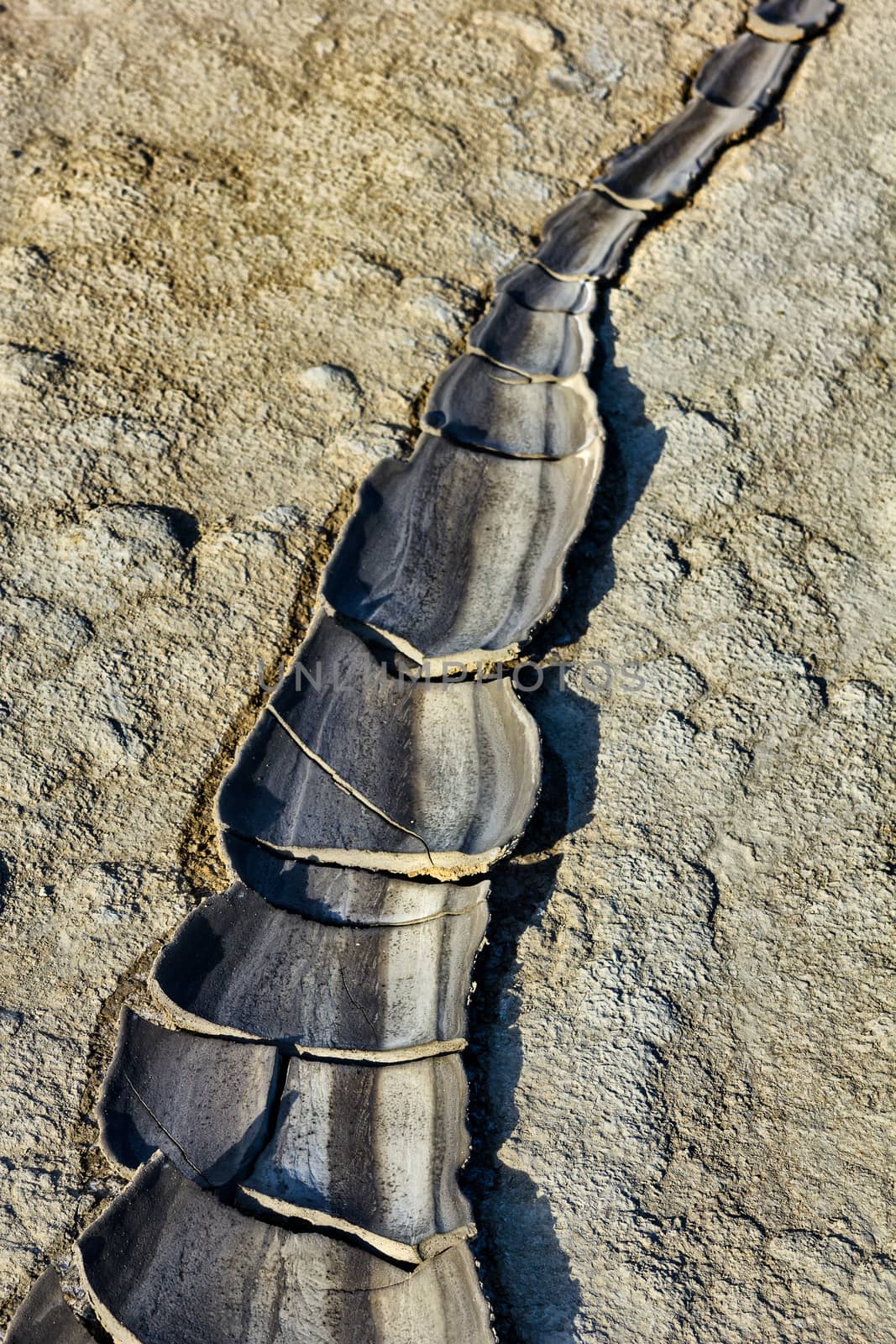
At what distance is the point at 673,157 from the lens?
8.38 ft

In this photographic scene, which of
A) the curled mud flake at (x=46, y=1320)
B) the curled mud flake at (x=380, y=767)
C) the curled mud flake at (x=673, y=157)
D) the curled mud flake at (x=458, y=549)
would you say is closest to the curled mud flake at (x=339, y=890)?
the curled mud flake at (x=380, y=767)

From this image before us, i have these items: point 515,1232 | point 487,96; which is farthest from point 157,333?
point 515,1232

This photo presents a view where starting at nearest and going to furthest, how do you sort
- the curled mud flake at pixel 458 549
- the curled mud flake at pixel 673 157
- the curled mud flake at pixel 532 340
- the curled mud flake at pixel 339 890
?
1. the curled mud flake at pixel 339 890
2. the curled mud flake at pixel 458 549
3. the curled mud flake at pixel 532 340
4. the curled mud flake at pixel 673 157

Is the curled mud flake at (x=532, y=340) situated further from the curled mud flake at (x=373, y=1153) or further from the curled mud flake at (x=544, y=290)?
the curled mud flake at (x=373, y=1153)

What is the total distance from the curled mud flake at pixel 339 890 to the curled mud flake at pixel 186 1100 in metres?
0.20

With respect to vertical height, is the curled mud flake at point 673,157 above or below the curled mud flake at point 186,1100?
above

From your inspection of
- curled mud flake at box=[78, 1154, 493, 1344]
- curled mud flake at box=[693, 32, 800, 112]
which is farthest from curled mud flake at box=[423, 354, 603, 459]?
curled mud flake at box=[78, 1154, 493, 1344]

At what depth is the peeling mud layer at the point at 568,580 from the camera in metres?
1.34

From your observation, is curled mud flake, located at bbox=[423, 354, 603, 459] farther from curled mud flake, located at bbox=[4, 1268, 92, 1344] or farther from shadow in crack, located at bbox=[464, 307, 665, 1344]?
curled mud flake, located at bbox=[4, 1268, 92, 1344]

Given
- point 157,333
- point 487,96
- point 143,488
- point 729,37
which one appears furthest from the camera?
point 729,37

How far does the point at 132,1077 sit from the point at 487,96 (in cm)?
207

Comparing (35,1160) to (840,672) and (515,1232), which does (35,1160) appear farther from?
(840,672)

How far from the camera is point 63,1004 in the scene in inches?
55.4

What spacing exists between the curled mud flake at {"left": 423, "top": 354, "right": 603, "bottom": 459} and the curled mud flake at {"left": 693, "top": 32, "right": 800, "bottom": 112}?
0.96 m
